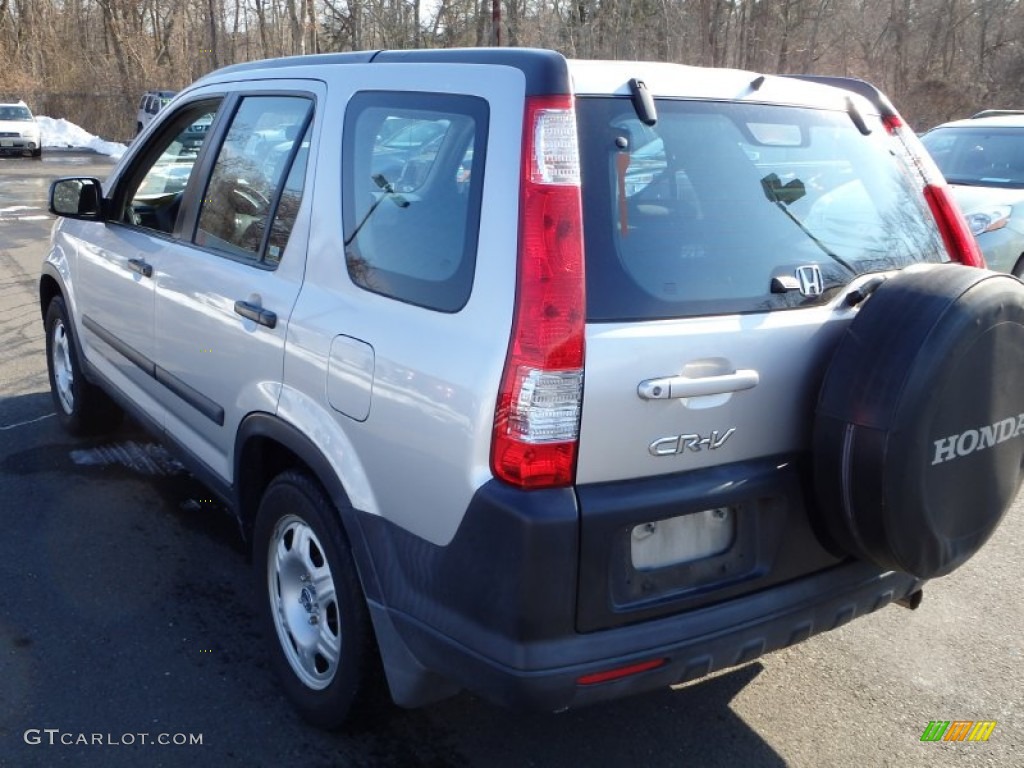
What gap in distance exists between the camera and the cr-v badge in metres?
2.36

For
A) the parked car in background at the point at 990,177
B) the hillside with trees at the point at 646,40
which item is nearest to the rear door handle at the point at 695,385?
the parked car in background at the point at 990,177

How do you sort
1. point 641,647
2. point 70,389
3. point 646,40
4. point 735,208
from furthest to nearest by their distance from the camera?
point 646,40, point 70,389, point 735,208, point 641,647

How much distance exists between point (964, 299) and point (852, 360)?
0.30 meters

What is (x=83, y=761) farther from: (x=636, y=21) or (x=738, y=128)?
(x=636, y=21)

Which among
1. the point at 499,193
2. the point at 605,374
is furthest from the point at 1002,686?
the point at 499,193

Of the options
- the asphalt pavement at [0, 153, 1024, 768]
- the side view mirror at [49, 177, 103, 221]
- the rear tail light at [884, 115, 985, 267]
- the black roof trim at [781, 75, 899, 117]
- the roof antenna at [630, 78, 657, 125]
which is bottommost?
the asphalt pavement at [0, 153, 1024, 768]

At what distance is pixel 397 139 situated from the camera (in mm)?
2842

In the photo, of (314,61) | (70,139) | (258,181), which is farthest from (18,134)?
(314,61)

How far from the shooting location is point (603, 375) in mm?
2275

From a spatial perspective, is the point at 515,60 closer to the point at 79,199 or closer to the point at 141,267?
the point at 141,267

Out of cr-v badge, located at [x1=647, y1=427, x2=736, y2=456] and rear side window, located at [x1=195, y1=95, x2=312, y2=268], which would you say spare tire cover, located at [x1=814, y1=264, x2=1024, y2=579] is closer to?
cr-v badge, located at [x1=647, y1=427, x2=736, y2=456]

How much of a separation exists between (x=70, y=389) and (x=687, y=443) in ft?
13.9

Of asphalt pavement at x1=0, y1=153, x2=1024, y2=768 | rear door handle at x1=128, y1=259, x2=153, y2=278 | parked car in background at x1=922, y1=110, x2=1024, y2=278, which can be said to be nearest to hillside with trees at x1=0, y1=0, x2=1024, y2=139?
parked car in background at x1=922, y1=110, x2=1024, y2=278

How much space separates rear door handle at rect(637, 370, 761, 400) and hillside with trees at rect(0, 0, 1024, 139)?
2206 centimetres
